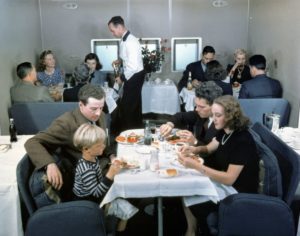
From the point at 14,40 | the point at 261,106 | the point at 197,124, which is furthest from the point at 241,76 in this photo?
the point at 14,40

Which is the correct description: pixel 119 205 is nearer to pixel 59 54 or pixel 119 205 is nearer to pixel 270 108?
pixel 270 108

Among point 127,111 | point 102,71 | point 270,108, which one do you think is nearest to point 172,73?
point 102,71

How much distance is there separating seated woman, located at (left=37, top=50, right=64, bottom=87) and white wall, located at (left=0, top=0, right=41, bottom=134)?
23 cm

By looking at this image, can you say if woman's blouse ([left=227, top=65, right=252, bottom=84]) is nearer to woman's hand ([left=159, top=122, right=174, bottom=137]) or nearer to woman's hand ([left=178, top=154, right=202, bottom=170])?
woman's hand ([left=159, top=122, right=174, bottom=137])

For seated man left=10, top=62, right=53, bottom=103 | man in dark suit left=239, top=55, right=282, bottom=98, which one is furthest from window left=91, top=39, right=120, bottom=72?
man in dark suit left=239, top=55, right=282, bottom=98

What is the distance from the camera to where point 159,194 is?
2098mm

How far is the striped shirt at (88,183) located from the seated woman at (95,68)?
304 centimetres

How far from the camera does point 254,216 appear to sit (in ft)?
6.84

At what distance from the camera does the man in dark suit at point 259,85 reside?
4094 millimetres

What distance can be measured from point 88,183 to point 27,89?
6.69 feet

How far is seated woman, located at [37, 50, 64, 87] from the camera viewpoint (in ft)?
16.5

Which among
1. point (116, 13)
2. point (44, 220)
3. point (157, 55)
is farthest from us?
point (116, 13)

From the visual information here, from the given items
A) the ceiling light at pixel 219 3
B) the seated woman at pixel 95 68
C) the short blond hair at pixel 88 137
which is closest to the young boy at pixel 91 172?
the short blond hair at pixel 88 137

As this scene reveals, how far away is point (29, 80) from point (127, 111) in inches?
55.3
